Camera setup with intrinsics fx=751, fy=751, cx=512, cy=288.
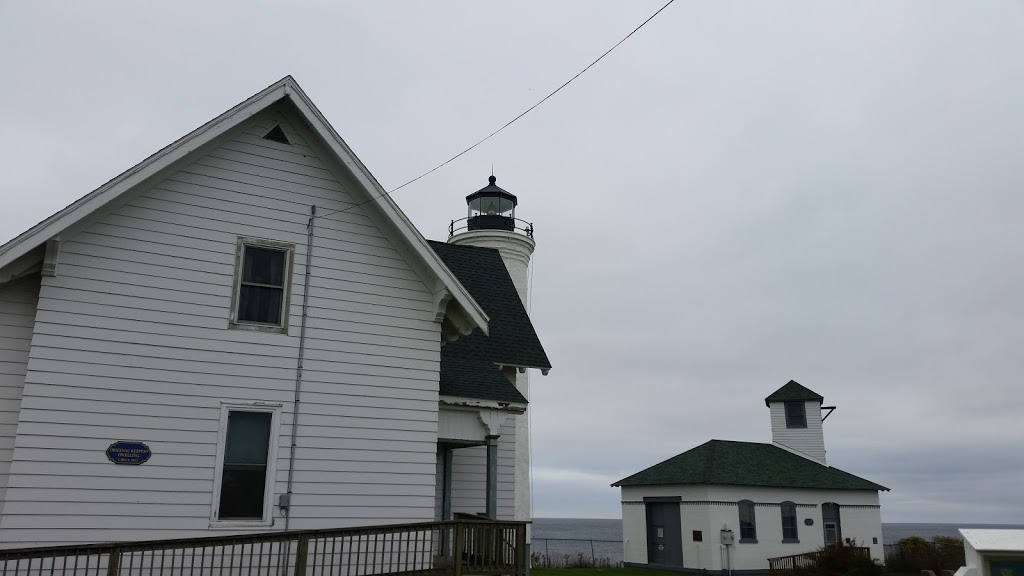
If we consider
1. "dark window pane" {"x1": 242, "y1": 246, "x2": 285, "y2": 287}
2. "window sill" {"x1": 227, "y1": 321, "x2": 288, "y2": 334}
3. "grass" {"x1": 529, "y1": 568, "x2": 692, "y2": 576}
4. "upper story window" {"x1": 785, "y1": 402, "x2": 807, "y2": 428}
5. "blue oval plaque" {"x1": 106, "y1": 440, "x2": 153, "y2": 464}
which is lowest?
"grass" {"x1": 529, "y1": 568, "x2": 692, "y2": 576}

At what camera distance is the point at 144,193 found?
1090cm

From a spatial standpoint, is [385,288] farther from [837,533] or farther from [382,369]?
[837,533]

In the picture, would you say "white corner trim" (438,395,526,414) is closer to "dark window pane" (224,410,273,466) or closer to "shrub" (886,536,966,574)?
"dark window pane" (224,410,273,466)

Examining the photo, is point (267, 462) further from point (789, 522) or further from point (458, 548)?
point (789, 522)

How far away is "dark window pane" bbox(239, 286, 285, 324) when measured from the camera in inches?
445

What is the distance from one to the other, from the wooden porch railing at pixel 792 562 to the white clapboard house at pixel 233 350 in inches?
816

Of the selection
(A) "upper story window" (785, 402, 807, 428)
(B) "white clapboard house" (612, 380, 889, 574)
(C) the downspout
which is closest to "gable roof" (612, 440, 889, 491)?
(B) "white clapboard house" (612, 380, 889, 574)

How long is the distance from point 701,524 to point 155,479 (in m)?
26.5

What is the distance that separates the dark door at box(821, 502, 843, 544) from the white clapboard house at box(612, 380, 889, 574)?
0.05 m

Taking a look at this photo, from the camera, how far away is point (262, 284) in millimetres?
11484

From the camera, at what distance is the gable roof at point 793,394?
38.4 m

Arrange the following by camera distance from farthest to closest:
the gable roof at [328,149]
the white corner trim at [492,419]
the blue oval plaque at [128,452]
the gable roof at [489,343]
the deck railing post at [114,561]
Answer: the gable roof at [489,343] < the white corner trim at [492,419] < the blue oval plaque at [128,452] < the gable roof at [328,149] < the deck railing post at [114,561]

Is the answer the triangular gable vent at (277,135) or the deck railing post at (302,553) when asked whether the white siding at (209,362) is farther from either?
the deck railing post at (302,553)

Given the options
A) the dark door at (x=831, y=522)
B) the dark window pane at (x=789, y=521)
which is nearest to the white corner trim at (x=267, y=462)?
the dark window pane at (x=789, y=521)
